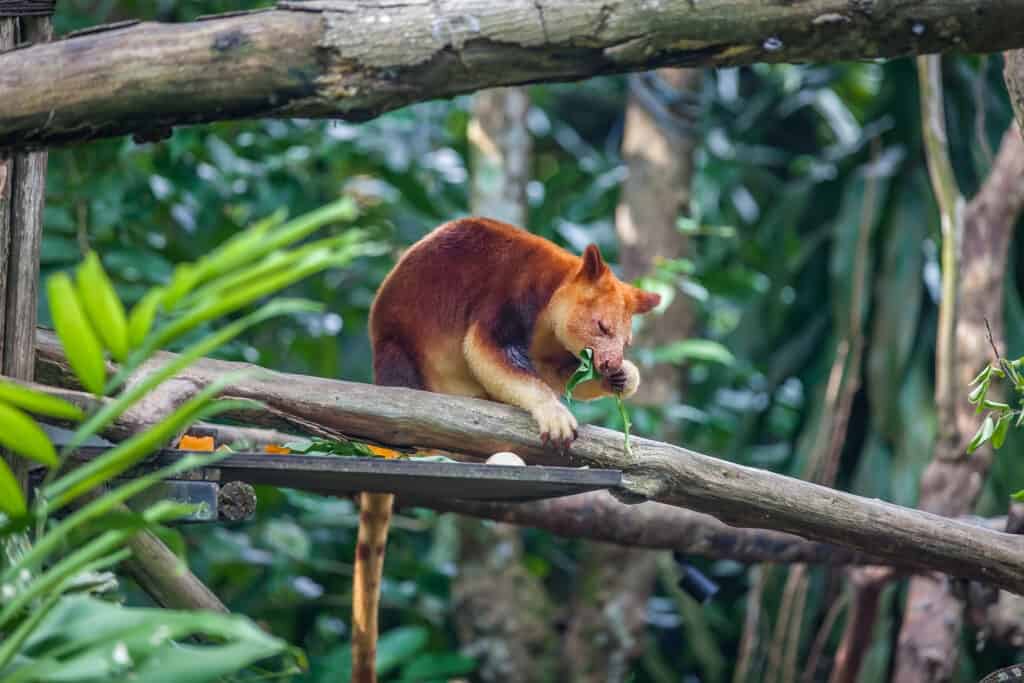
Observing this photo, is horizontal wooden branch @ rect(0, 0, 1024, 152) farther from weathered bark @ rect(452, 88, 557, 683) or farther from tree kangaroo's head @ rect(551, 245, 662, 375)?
weathered bark @ rect(452, 88, 557, 683)

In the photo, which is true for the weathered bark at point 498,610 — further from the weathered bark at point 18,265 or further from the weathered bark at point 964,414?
the weathered bark at point 18,265

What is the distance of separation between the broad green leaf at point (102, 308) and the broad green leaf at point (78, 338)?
0.04 ft

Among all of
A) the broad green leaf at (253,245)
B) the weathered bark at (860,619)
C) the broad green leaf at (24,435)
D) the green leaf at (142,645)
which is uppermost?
the broad green leaf at (253,245)

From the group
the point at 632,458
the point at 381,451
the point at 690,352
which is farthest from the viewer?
the point at 690,352

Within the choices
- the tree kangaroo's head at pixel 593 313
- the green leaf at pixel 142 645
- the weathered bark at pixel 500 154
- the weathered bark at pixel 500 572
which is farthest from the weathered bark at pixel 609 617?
the green leaf at pixel 142 645

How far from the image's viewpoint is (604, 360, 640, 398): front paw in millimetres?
2744

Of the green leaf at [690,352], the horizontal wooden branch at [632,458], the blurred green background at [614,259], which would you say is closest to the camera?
the horizontal wooden branch at [632,458]

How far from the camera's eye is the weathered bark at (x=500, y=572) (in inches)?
171

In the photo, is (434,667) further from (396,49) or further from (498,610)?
(396,49)

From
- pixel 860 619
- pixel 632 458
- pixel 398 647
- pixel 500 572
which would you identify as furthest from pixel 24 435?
pixel 500 572

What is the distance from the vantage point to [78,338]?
44.9 inches

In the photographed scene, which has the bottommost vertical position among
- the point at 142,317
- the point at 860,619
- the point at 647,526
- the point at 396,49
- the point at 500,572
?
the point at 500,572

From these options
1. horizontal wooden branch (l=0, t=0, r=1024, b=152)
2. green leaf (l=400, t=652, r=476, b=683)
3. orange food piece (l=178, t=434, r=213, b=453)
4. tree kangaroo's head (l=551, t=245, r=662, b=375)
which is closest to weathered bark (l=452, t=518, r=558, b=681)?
green leaf (l=400, t=652, r=476, b=683)

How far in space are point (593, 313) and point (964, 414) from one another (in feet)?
4.66
